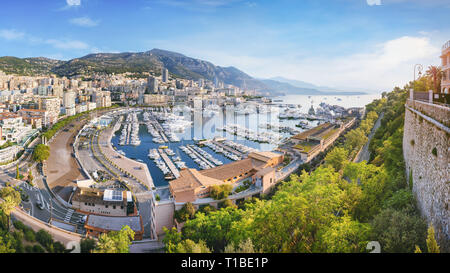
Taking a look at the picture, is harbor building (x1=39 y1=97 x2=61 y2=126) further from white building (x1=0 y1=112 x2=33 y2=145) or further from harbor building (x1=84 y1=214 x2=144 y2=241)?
harbor building (x1=84 y1=214 x2=144 y2=241)

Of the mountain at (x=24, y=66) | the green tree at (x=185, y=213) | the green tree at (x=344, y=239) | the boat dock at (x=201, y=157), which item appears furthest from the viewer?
the mountain at (x=24, y=66)

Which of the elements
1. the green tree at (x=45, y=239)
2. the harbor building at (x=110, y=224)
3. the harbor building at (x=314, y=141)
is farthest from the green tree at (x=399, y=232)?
the harbor building at (x=314, y=141)

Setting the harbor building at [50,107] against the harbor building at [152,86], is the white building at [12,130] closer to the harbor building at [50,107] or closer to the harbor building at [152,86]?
the harbor building at [50,107]

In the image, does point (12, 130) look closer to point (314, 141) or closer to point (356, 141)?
point (314, 141)

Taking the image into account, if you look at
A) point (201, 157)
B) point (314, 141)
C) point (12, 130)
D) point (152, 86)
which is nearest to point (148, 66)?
point (152, 86)

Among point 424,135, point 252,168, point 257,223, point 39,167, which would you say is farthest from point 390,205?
point 39,167
